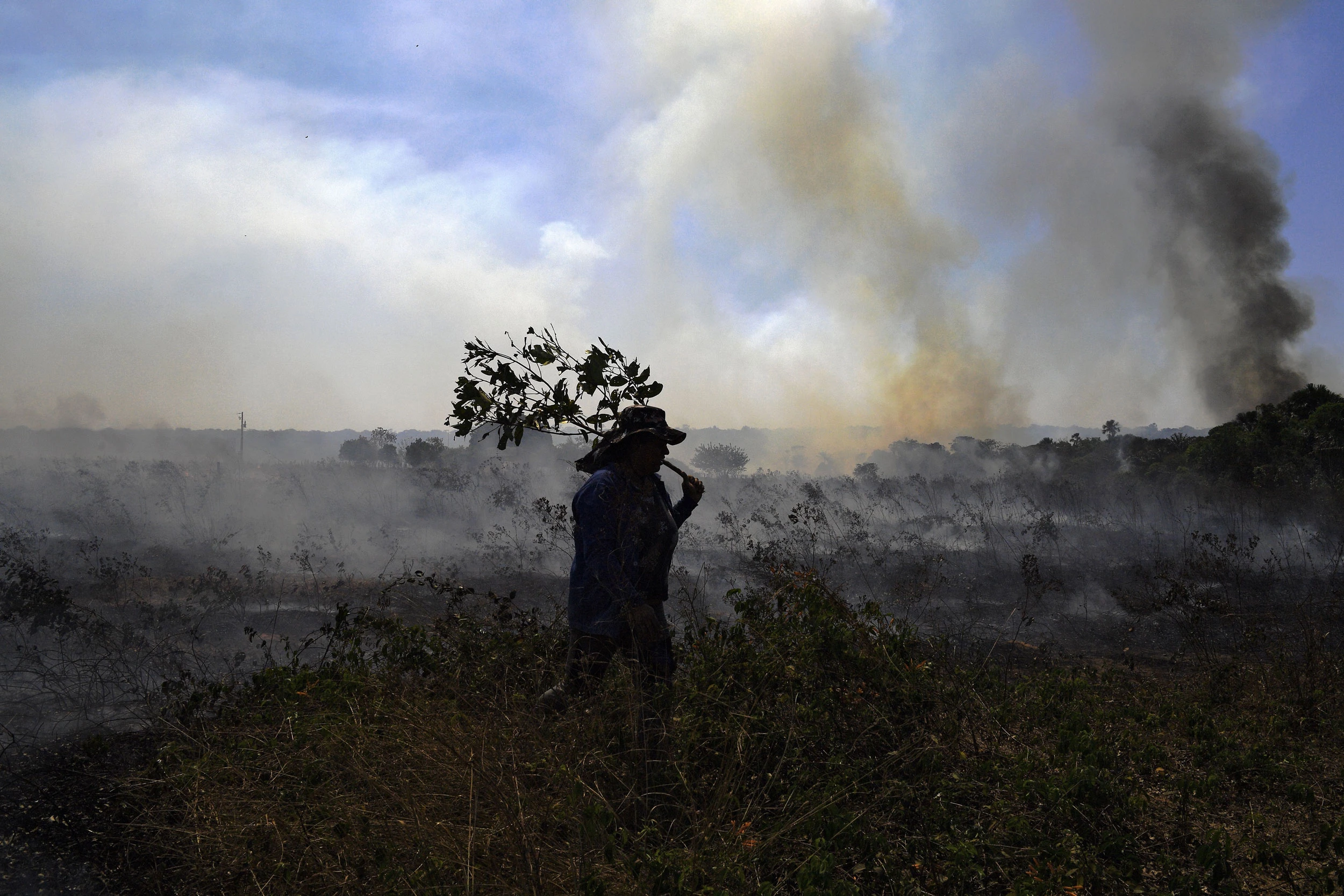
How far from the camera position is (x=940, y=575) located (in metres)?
11.9

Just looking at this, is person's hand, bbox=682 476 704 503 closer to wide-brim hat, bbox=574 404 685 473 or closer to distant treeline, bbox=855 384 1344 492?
wide-brim hat, bbox=574 404 685 473

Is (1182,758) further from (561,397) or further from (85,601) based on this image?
(85,601)

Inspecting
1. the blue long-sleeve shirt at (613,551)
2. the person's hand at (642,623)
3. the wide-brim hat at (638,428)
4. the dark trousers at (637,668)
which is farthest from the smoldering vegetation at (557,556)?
the wide-brim hat at (638,428)

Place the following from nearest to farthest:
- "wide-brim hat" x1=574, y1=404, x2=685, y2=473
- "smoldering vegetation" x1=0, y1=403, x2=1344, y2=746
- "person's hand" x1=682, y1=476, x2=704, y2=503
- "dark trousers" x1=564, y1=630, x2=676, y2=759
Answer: "dark trousers" x1=564, y1=630, x2=676, y2=759 → "wide-brim hat" x1=574, y1=404, x2=685, y2=473 → "person's hand" x1=682, y1=476, x2=704, y2=503 → "smoldering vegetation" x1=0, y1=403, x2=1344, y2=746

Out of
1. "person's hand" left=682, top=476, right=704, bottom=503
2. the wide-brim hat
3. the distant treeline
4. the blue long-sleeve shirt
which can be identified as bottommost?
the blue long-sleeve shirt

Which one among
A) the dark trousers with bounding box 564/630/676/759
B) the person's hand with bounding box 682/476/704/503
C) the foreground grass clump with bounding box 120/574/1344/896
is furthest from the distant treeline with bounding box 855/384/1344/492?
the dark trousers with bounding box 564/630/676/759

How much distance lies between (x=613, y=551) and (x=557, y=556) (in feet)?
40.4

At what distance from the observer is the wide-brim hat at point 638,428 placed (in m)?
3.48

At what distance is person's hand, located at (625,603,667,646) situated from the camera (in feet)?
9.94

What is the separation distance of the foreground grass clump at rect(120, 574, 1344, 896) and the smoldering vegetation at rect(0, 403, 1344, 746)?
556 mm

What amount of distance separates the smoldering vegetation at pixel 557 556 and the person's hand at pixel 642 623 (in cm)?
53

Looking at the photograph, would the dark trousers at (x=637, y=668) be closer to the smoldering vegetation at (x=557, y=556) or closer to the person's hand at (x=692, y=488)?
the smoldering vegetation at (x=557, y=556)

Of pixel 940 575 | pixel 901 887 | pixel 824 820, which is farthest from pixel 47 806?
pixel 940 575

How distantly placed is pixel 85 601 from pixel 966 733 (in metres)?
10.9
